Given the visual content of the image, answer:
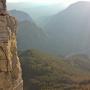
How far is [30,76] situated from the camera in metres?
78.4

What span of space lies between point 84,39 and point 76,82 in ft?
400

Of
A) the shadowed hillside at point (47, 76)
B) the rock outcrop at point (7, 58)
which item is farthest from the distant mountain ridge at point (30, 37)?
the rock outcrop at point (7, 58)

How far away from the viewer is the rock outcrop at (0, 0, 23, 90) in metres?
17.2

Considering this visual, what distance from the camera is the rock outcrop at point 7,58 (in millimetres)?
17172

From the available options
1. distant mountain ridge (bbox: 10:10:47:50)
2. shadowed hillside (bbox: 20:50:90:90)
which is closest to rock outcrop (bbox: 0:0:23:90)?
shadowed hillside (bbox: 20:50:90:90)

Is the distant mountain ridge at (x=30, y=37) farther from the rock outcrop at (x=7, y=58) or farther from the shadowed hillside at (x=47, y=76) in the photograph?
the rock outcrop at (x=7, y=58)

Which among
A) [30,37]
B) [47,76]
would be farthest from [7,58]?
[30,37]

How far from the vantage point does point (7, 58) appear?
17312mm

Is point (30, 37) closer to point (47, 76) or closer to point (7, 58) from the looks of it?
point (47, 76)

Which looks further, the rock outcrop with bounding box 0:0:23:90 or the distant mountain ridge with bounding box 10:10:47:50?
the distant mountain ridge with bounding box 10:10:47:50

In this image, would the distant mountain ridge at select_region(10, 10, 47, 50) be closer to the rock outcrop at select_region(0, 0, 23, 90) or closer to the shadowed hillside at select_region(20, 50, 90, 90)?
the shadowed hillside at select_region(20, 50, 90, 90)

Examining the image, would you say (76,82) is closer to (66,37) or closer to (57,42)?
(57,42)

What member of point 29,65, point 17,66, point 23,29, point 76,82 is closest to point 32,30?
point 23,29

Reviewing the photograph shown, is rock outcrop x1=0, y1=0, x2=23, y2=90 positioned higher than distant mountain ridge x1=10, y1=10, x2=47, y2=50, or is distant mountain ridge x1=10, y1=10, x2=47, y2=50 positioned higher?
rock outcrop x1=0, y1=0, x2=23, y2=90
